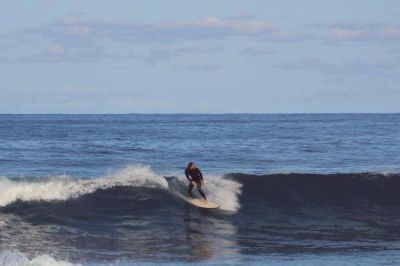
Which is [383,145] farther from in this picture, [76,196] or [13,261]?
[13,261]

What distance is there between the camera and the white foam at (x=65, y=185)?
31.5 m

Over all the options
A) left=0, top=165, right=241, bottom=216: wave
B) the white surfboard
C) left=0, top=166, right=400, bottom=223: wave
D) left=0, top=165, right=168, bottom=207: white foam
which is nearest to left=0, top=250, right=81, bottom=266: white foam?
left=0, top=166, right=400, bottom=223: wave

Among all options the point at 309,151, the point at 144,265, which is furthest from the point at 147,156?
the point at 144,265

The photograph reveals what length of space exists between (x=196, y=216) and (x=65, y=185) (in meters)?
5.52

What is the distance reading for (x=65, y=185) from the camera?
3250 centimetres

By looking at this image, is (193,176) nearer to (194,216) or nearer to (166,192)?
(194,216)

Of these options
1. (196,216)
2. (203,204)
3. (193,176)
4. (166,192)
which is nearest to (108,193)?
(166,192)

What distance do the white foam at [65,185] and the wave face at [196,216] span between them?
4cm

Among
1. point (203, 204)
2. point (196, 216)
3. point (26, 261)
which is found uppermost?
point (203, 204)

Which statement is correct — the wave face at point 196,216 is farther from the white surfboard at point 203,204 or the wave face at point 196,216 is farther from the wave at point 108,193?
the white surfboard at point 203,204

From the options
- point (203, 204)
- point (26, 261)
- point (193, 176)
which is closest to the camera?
point (26, 261)

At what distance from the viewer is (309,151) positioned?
5609 centimetres

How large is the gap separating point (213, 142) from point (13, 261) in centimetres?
4508

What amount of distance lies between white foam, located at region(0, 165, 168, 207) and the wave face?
39 millimetres
